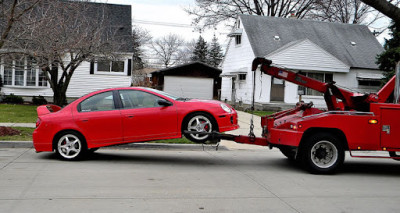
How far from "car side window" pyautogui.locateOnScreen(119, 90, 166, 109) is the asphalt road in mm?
1292

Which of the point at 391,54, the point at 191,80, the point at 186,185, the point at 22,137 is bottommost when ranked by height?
the point at 186,185

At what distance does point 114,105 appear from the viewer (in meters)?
8.94

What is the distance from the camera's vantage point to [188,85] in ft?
110

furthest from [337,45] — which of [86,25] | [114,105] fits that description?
[114,105]

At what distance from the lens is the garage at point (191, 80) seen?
33312 millimetres

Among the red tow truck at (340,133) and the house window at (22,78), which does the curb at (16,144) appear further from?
the house window at (22,78)

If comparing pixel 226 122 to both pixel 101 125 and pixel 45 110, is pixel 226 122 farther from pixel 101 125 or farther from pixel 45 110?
pixel 45 110

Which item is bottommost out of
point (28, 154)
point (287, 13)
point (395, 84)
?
point (28, 154)

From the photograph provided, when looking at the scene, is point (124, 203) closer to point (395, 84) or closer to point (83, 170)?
point (83, 170)

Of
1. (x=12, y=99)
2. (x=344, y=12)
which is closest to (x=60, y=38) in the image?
(x=12, y=99)

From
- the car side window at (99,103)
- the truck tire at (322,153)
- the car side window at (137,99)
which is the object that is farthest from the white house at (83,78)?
the truck tire at (322,153)

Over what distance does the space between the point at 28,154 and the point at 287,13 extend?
36297 millimetres

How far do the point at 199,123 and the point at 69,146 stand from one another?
9.47 ft

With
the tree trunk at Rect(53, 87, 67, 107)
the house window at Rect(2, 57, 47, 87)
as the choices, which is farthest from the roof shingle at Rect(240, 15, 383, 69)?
the house window at Rect(2, 57, 47, 87)
